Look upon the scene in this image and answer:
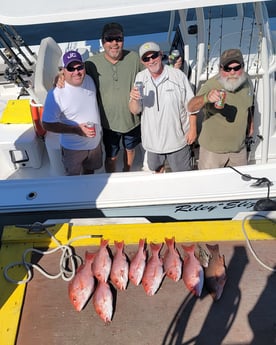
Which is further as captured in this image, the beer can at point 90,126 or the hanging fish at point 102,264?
the beer can at point 90,126

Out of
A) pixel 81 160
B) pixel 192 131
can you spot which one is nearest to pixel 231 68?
pixel 192 131

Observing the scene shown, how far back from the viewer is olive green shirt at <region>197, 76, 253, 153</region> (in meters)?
3.23

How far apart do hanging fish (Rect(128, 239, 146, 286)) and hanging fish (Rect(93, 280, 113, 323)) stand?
20cm

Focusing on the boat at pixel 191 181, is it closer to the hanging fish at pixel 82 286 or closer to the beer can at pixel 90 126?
the beer can at pixel 90 126

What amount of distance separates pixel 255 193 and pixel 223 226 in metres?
0.48

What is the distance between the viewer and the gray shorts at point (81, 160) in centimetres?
356

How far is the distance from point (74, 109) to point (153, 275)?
1511mm

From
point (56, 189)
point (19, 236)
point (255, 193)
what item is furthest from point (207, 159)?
point (19, 236)

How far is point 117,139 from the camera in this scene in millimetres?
3699

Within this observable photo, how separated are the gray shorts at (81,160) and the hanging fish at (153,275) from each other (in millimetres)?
1165

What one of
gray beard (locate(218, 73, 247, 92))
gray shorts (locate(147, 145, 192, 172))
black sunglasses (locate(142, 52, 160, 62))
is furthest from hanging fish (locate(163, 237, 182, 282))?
black sunglasses (locate(142, 52, 160, 62))

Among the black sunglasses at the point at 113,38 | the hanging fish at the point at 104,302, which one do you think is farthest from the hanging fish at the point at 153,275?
the black sunglasses at the point at 113,38

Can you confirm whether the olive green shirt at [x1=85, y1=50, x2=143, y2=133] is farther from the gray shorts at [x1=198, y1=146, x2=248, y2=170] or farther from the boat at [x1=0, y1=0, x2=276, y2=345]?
the gray shorts at [x1=198, y1=146, x2=248, y2=170]

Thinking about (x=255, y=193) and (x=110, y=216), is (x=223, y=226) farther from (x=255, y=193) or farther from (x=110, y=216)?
(x=110, y=216)
